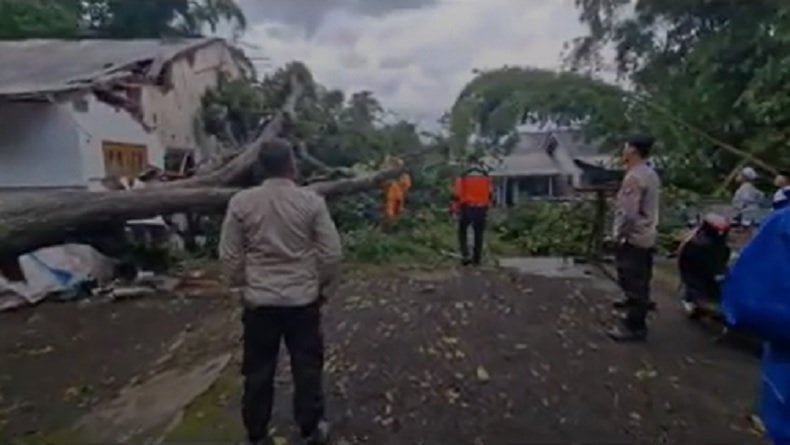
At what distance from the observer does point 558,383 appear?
5.70 metres

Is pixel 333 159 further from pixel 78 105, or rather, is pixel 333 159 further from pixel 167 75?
pixel 78 105

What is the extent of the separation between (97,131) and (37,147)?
3.28 ft

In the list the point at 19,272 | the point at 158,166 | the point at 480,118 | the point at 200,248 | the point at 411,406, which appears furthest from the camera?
the point at 480,118

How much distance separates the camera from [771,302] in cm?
242

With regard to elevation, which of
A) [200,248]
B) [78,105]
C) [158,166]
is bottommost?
[200,248]

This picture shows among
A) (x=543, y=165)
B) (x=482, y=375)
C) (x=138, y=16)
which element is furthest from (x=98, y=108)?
(x=543, y=165)

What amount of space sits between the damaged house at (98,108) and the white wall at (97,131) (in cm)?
2

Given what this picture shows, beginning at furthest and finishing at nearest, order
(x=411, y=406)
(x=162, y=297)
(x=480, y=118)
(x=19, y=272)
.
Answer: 1. (x=480, y=118)
2. (x=162, y=297)
3. (x=19, y=272)
4. (x=411, y=406)

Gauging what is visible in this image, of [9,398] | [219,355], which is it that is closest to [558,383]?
[219,355]

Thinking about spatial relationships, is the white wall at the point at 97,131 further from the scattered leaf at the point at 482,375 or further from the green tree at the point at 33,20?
the green tree at the point at 33,20

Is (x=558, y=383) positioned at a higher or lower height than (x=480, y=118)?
lower

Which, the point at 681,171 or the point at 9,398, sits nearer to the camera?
the point at 9,398

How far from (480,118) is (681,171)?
27.3 feet

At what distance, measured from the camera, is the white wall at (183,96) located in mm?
16906
